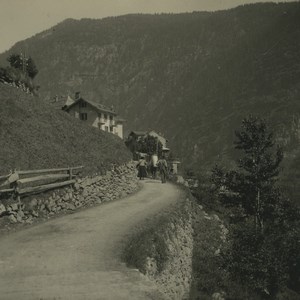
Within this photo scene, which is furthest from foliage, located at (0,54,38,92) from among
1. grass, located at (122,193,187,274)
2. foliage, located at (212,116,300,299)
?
foliage, located at (212,116,300,299)

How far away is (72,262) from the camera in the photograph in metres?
10.6

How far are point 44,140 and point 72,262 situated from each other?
12.4 meters

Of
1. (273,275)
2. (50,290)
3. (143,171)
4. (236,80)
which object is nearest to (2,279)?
(50,290)

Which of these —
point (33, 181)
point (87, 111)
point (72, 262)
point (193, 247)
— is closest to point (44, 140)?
point (33, 181)

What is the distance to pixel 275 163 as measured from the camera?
35062mm

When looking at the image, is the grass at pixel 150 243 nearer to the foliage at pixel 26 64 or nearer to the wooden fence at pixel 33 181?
the wooden fence at pixel 33 181

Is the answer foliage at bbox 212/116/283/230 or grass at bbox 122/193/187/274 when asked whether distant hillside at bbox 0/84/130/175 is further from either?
foliage at bbox 212/116/283/230

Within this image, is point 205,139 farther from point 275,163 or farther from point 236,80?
point 275,163

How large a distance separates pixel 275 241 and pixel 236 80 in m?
179

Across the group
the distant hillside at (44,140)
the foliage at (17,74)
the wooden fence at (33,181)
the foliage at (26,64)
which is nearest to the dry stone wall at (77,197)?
the wooden fence at (33,181)

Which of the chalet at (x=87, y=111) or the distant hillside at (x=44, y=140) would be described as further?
the chalet at (x=87, y=111)

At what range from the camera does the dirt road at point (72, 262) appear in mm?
8625

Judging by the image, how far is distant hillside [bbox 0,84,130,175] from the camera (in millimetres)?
19719

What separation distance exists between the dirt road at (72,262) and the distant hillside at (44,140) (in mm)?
4475
